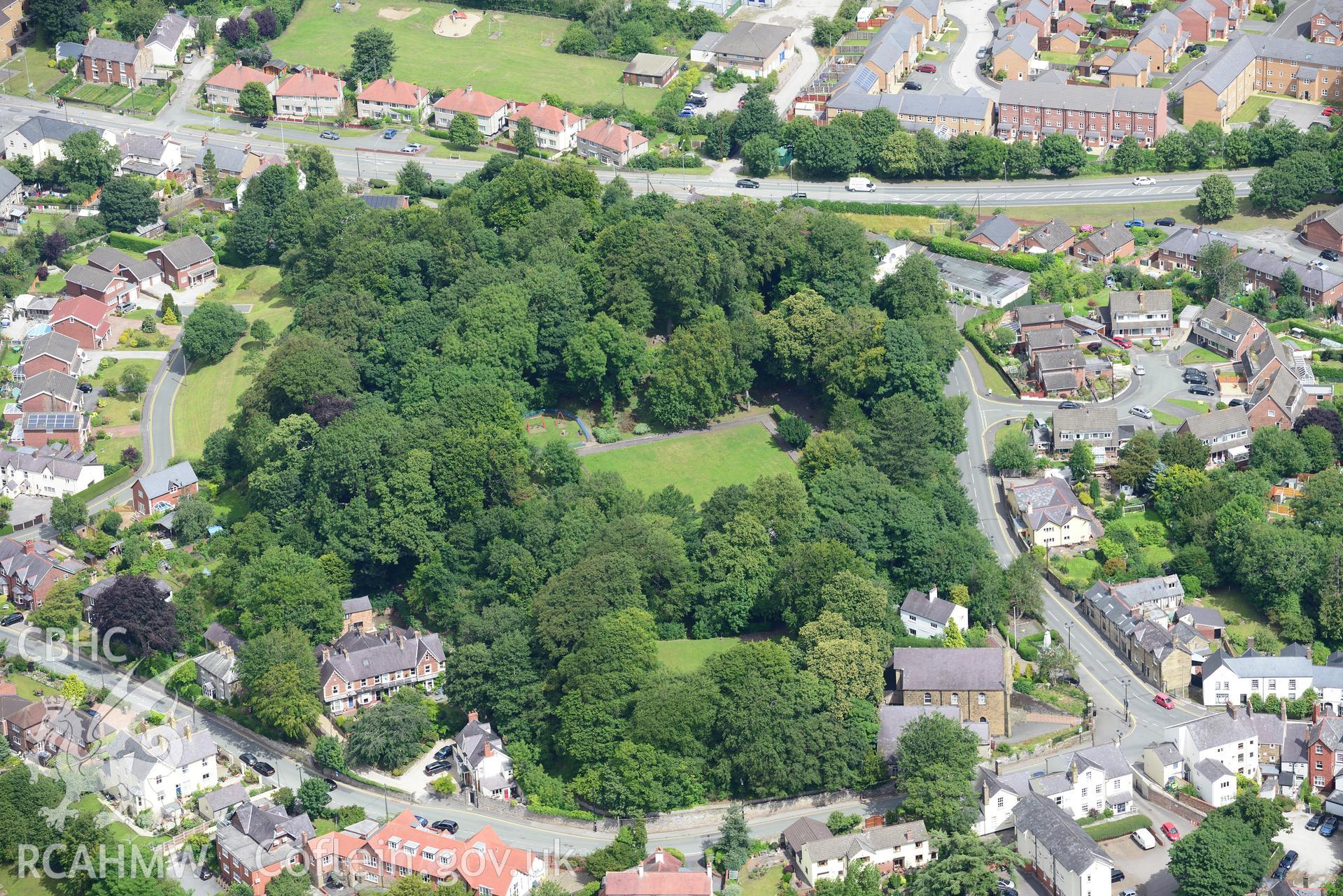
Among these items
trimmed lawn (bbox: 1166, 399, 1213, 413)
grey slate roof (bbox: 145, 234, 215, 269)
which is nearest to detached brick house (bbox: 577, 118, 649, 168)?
grey slate roof (bbox: 145, 234, 215, 269)

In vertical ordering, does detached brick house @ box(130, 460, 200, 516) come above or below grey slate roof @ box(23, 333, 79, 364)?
below

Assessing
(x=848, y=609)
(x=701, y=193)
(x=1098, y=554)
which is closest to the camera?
(x=848, y=609)

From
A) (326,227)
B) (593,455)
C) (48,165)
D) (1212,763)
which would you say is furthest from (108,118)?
(1212,763)

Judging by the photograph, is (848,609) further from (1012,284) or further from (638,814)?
(1012,284)

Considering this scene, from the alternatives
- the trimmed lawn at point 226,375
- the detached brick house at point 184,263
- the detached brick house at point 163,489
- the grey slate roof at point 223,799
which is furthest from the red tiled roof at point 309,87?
the grey slate roof at point 223,799

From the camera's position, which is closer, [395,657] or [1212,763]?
[1212,763]

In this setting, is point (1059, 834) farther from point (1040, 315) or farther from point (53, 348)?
point (53, 348)

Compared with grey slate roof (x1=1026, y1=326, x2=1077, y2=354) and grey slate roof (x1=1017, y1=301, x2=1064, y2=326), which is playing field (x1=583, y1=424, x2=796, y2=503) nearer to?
grey slate roof (x1=1026, y1=326, x2=1077, y2=354)
